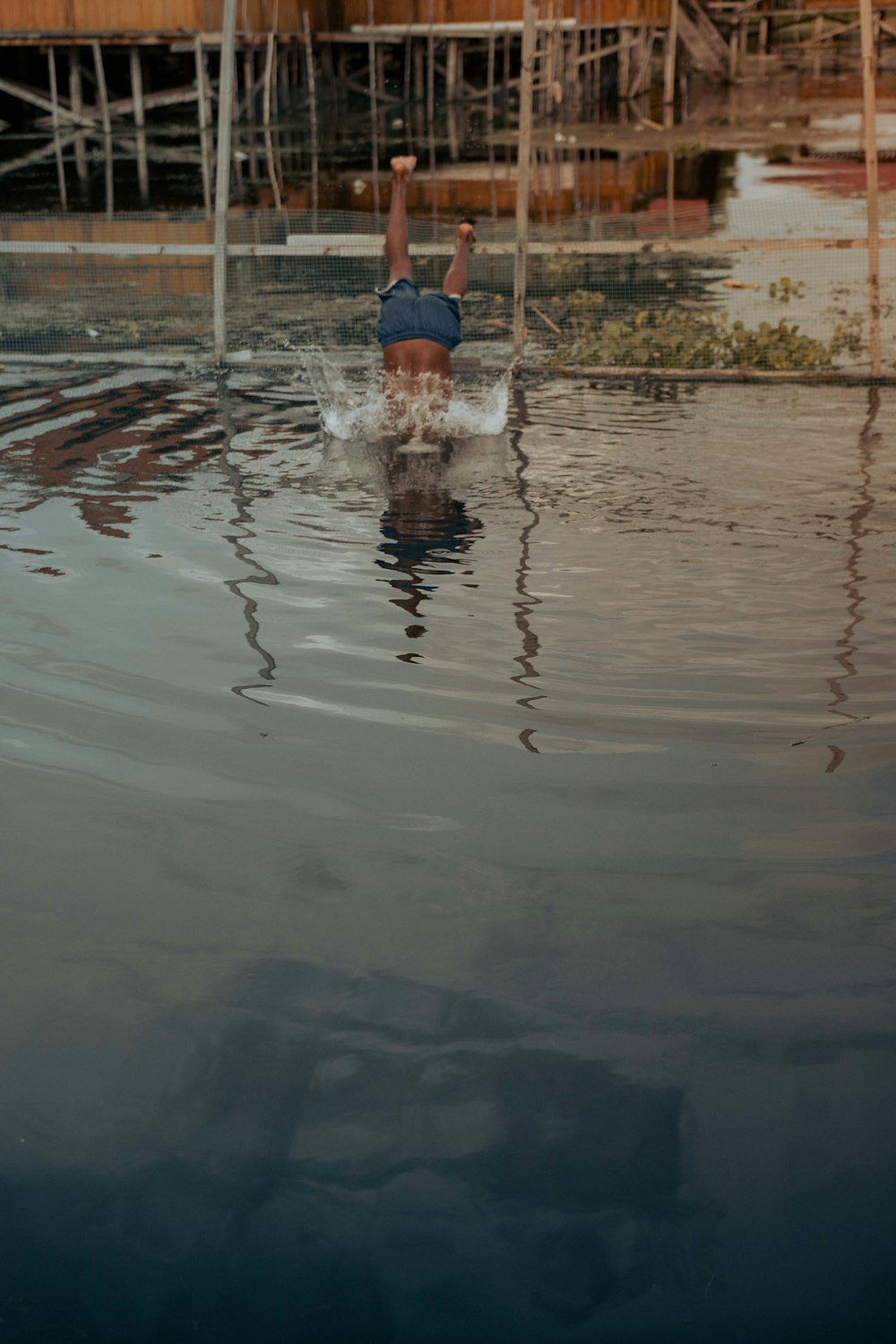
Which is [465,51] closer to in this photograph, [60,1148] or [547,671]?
[547,671]

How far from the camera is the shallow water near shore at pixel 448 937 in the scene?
7.84 feet

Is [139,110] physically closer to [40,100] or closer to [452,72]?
[40,100]

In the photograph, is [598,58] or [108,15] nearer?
[108,15]

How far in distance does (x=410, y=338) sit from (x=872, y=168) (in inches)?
141

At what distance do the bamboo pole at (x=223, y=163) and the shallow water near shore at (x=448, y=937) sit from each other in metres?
4.44

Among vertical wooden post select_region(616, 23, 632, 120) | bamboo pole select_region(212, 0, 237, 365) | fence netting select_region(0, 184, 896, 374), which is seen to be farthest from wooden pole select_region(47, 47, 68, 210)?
vertical wooden post select_region(616, 23, 632, 120)

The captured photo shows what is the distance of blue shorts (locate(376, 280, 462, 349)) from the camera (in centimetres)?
877

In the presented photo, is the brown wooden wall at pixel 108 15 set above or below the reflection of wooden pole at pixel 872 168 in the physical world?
above

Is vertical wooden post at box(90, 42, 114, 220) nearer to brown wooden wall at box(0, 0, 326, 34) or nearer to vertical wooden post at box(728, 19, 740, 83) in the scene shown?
brown wooden wall at box(0, 0, 326, 34)

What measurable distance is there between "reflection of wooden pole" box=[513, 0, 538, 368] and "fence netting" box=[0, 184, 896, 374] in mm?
158

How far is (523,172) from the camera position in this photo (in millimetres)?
9727

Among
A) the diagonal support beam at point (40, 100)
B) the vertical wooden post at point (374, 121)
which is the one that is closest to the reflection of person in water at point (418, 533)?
the vertical wooden post at point (374, 121)

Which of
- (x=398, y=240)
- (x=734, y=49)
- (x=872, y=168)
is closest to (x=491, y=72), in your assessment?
(x=734, y=49)

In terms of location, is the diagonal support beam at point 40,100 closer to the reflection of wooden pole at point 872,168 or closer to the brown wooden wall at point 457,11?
the brown wooden wall at point 457,11
